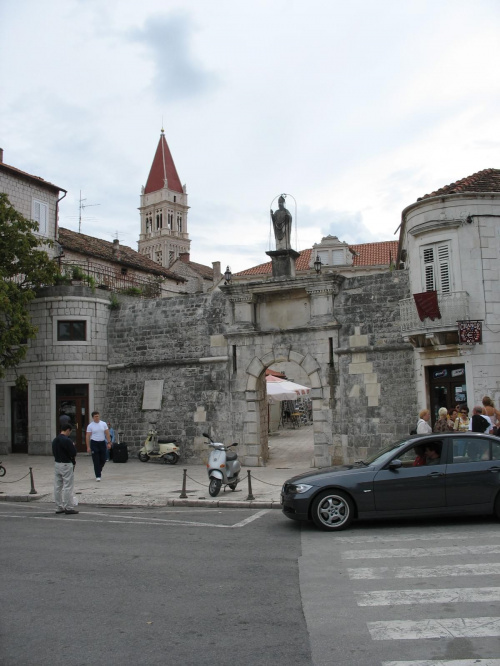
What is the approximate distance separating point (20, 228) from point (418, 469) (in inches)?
637

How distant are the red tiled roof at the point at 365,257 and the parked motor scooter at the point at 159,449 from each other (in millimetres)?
23663

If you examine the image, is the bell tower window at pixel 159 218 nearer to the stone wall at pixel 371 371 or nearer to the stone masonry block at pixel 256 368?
the stone masonry block at pixel 256 368

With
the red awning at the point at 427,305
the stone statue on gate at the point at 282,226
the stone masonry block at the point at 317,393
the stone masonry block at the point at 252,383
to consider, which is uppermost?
the stone statue on gate at the point at 282,226

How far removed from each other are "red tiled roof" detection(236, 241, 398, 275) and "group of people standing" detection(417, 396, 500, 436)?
27.6m

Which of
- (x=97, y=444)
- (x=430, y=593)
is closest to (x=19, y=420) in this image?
(x=97, y=444)

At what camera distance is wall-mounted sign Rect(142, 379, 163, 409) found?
862 inches

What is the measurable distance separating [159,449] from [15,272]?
748 centimetres

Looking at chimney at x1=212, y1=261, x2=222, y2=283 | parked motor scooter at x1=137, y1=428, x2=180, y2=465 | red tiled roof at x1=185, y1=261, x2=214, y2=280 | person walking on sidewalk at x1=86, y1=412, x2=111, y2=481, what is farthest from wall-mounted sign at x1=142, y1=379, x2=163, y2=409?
A: red tiled roof at x1=185, y1=261, x2=214, y2=280

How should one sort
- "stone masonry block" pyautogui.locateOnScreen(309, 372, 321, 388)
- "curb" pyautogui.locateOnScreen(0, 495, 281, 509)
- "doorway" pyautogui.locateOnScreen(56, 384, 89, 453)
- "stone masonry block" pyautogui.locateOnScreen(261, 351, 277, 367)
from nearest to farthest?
"curb" pyautogui.locateOnScreen(0, 495, 281, 509)
"stone masonry block" pyautogui.locateOnScreen(309, 372, 321, 388)
"stone masonry block" pyautogui.locateOnScreen(261, 351, 277, 367)
"doorway" pyautogui.locateOnScreen(56, 384, 89, 453)

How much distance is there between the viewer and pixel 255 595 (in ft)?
20.4

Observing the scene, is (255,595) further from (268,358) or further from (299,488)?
(268,358)

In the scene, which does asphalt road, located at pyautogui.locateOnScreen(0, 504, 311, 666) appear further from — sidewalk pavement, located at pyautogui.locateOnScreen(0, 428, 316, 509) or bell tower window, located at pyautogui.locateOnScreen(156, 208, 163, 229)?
bell tower window, located at pyautogui.locateOnScreen(156, 208, 163, 229)

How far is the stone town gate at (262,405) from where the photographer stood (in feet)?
62.3

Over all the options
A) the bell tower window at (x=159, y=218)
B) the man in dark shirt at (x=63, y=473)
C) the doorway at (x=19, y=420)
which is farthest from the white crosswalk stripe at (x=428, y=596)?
the bell tower window at (x=159, y=218)
